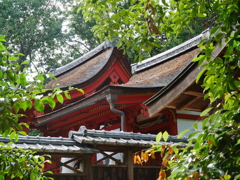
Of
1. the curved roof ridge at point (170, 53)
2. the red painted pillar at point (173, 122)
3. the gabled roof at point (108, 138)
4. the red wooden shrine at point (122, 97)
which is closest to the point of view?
the gabled roof at point (108, 138)

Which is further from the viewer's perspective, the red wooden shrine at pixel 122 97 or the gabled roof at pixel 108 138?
the red wooden shrine at pixel 122 97

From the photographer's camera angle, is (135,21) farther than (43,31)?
No

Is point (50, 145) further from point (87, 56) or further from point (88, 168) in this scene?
point (87, 56)

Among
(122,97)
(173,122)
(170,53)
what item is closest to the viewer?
(122,97)

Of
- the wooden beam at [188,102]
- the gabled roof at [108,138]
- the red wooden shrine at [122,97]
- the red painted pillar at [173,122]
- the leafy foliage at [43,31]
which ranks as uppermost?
the leafy foliage at [43,31]

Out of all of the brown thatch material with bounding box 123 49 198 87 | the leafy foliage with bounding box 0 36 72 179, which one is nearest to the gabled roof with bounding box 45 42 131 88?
the brown thatch material with bounding box 123 49 198 87

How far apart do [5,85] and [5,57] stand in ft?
0.68

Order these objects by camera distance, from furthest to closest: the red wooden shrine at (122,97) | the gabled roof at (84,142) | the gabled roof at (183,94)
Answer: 1. the red wooden shrine at (122,97)
2. the gabled roof at (84,142)
3. the gabled roof at (183,94)

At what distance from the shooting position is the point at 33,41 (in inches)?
1088

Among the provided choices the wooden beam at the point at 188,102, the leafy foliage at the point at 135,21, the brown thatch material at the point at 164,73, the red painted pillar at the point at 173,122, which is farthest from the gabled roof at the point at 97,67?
the leafy foliage at the point at 135,21

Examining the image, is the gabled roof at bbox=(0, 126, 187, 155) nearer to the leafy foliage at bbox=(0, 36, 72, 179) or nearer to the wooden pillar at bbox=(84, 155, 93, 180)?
the wooden pillar at bbox=(84, 155, 93, 180)

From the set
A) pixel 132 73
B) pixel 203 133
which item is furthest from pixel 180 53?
pixel 203 133

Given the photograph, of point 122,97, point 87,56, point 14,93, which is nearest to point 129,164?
point 122,97

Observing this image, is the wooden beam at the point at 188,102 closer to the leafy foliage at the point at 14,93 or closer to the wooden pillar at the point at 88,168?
the wooden pillar at the point at 88,168
